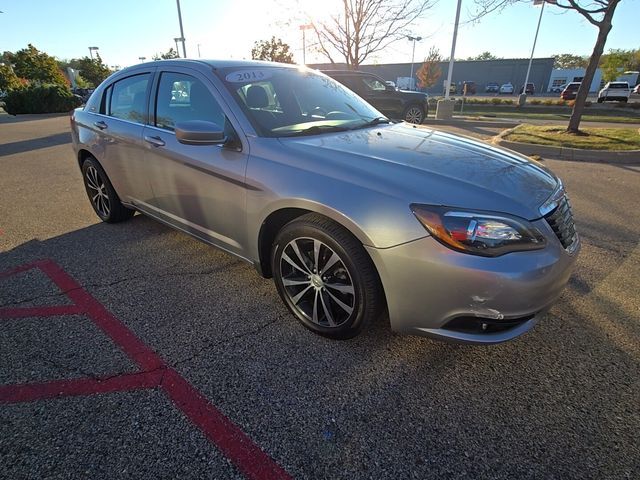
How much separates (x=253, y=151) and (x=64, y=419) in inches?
71.3

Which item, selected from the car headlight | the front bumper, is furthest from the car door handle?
the car headlight

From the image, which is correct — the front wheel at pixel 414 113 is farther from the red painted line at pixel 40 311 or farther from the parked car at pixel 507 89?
the parked car at pixel 507 89

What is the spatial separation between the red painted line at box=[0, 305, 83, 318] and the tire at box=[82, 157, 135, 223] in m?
1.69

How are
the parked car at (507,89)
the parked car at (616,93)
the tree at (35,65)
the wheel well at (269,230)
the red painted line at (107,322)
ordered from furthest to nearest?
the parked car at (507,89), the tree at (35,65), the parked car at (616,93), the wheel well at (269,230), the red painted line at (107,322)

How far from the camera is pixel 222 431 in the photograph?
1.86 metres

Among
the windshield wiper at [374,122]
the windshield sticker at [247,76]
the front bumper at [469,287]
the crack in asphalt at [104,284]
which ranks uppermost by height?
the windshield sticker at [247,76]

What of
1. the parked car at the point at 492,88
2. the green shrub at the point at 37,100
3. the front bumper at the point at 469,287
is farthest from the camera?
the parked car at the point at 492,88

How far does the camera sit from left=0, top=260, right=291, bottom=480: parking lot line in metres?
1.73

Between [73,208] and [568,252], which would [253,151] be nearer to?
[568,252]

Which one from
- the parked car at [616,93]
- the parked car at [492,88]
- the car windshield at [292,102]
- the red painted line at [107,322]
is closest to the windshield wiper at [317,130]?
the car windshield at [292,102]

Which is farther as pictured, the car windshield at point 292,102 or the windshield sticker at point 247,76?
the windshield sticker at point 247,76

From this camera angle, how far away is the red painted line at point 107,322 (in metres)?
2.34

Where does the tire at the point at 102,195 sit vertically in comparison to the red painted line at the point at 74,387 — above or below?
above

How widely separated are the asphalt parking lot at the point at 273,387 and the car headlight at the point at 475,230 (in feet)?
2.66
